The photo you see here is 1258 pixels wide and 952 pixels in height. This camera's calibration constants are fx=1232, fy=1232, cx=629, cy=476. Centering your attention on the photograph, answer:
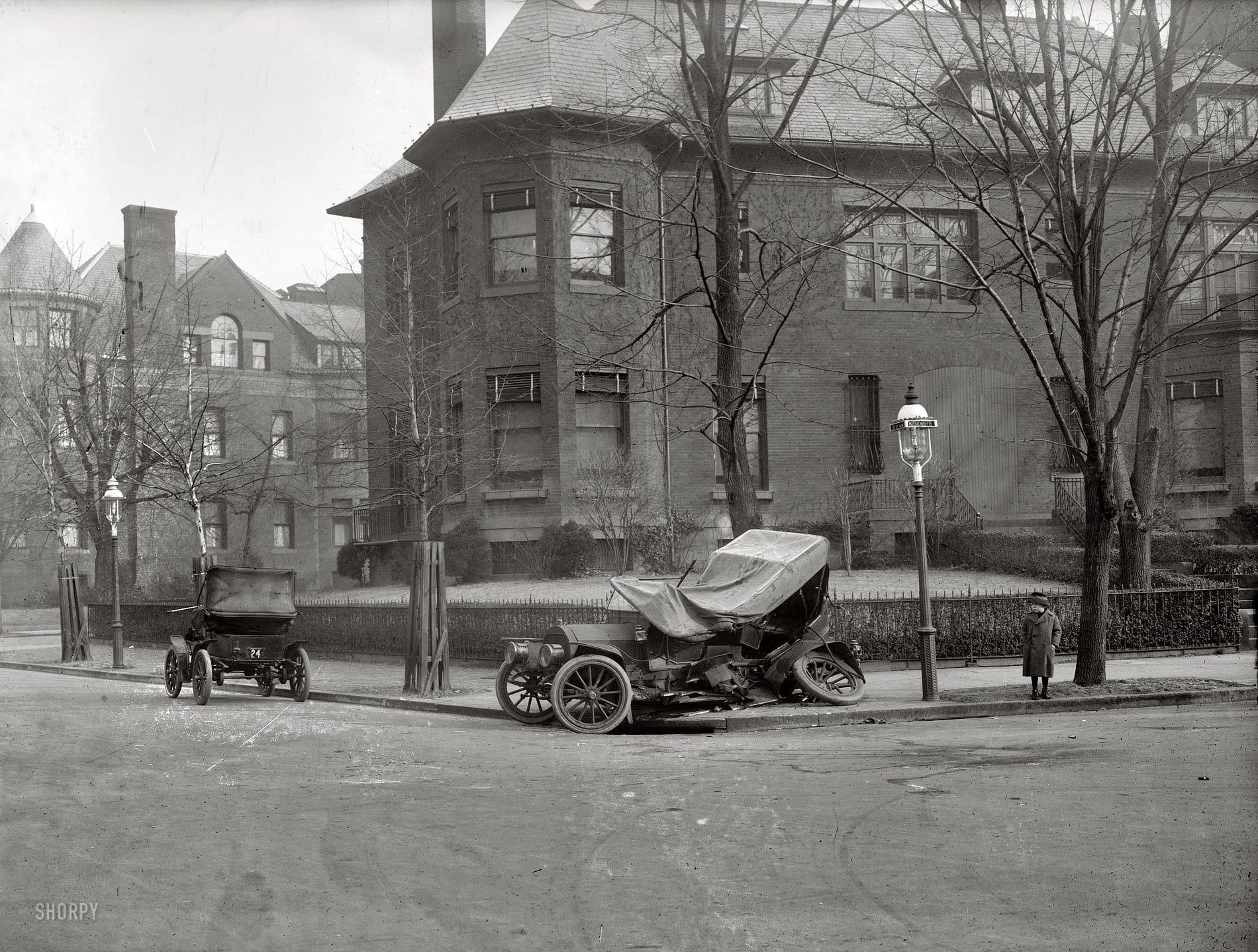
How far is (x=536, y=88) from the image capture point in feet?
94.2

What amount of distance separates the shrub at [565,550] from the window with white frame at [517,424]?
190cm

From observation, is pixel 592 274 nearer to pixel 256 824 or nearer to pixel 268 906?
pixel 256 824

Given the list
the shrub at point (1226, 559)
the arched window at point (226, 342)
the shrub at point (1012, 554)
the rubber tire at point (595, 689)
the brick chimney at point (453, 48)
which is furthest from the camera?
the arched window at point (226, 342)

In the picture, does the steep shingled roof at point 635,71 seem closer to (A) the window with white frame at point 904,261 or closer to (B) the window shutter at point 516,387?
(A) the window with white frame at point 904,261

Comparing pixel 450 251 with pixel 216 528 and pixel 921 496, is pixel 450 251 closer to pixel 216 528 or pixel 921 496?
pixel 921 496

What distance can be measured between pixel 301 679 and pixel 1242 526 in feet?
73.1

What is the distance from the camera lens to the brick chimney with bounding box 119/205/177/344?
33.6m

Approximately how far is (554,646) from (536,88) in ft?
60.9

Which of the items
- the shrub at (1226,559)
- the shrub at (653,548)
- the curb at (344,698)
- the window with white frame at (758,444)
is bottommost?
the curb at (344,698)

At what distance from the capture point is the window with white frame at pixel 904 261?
31.2m

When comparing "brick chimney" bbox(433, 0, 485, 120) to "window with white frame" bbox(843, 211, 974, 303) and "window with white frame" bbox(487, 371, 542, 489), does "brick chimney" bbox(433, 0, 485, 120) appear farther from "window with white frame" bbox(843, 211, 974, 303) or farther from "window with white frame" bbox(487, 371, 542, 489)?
"window with white frame" bbox(843, 211, 974, 303)

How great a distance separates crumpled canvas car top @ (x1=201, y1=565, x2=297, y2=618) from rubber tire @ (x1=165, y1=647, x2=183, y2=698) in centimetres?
132

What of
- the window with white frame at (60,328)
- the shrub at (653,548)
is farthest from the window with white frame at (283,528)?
the shrub at (653,548)

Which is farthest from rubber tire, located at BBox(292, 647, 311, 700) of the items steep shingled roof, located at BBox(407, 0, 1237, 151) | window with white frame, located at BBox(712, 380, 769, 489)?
window with white frame, located at BBox(712, 380, 769, 489)
